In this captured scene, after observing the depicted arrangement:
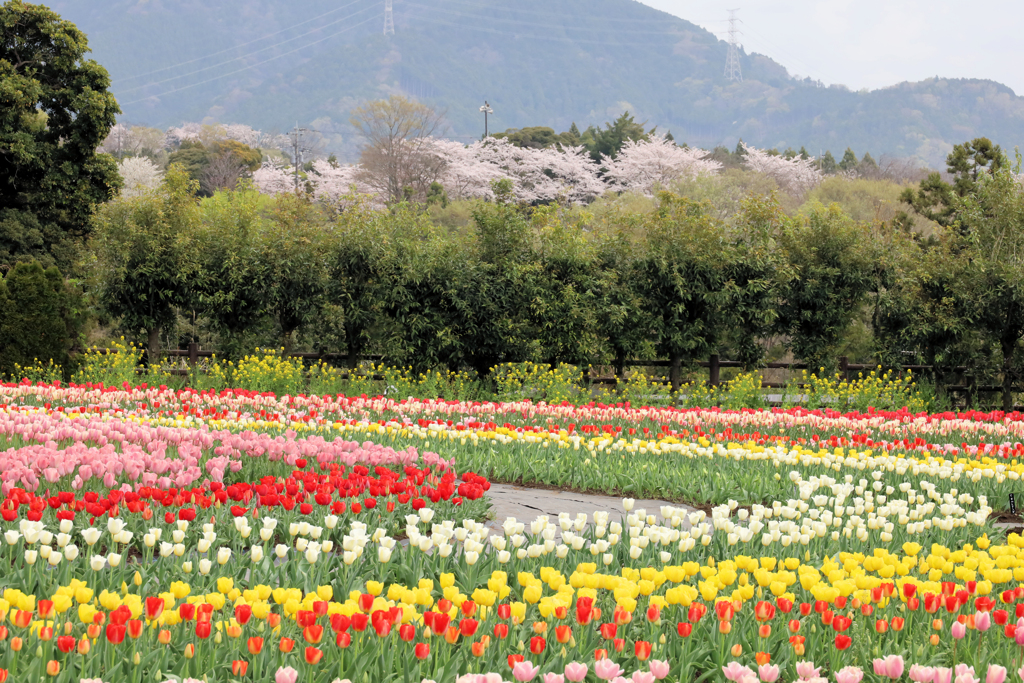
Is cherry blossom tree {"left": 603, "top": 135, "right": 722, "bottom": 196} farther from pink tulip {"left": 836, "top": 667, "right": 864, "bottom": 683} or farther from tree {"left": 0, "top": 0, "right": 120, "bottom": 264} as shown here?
pink tulip {"left": 836, "top": 667, "right": 864, "bottom": 683}

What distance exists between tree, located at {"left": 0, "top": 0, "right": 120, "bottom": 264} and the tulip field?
659 inches

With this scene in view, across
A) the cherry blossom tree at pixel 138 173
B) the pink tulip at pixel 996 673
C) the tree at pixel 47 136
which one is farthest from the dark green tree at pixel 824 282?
the cherry blossom tree at pixel 138 173

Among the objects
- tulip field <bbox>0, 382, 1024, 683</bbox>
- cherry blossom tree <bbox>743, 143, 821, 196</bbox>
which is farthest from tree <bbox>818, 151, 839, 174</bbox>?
tulip field <bbox>0, 382, 1024, 683</bbox>

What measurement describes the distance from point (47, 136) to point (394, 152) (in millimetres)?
23066

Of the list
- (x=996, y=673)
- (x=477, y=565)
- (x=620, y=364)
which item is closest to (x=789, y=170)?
(x=620, y=364)

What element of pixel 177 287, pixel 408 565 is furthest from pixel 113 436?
pixel 177 287

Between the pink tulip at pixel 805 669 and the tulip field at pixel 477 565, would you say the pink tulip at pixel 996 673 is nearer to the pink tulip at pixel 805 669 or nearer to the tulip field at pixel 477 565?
the tulip field at pixel 477 565

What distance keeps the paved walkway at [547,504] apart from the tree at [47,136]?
18192 millimetres

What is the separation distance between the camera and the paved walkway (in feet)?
16.9

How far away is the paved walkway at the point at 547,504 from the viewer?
515 centimetres

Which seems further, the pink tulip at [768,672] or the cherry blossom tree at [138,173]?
the cherry blossom tree at [138,173]

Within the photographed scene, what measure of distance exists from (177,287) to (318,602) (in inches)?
567

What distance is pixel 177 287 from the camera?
15.6 metres

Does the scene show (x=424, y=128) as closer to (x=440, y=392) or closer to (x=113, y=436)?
(x=440, y=392)
